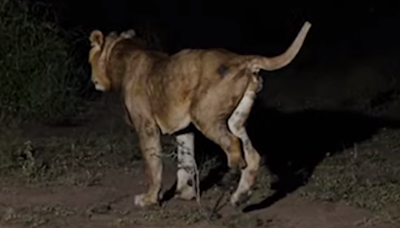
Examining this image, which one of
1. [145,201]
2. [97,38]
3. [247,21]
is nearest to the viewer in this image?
[145,201]

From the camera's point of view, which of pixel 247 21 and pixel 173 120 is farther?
pixel 247 21

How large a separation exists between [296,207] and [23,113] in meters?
4.36

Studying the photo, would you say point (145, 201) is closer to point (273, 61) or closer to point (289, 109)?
point (273, 61)

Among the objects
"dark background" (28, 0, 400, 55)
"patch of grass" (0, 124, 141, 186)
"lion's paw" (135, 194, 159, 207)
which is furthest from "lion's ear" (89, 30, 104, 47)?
"dark background" (28, 0, 400, 55)

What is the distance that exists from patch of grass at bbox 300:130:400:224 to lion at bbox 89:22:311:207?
872mm

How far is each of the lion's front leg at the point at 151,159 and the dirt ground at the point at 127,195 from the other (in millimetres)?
87

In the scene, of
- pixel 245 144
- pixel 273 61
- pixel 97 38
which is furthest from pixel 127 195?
pixel 273 61

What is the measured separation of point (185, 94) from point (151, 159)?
0.55m

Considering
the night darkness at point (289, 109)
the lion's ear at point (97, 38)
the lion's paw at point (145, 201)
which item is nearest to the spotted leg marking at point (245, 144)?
the night darkness at point (289, 109)

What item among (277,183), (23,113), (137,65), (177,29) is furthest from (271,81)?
(137,65)

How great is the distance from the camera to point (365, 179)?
9086 millimetres

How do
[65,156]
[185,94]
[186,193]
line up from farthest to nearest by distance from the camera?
1. [65,156]
2. [186,193]
3. [185,94]

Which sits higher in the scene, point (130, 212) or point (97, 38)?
point (97, 38)

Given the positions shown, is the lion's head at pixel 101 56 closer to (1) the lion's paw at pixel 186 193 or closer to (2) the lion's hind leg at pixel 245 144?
(1) the lion's paw at pixel 186 193
